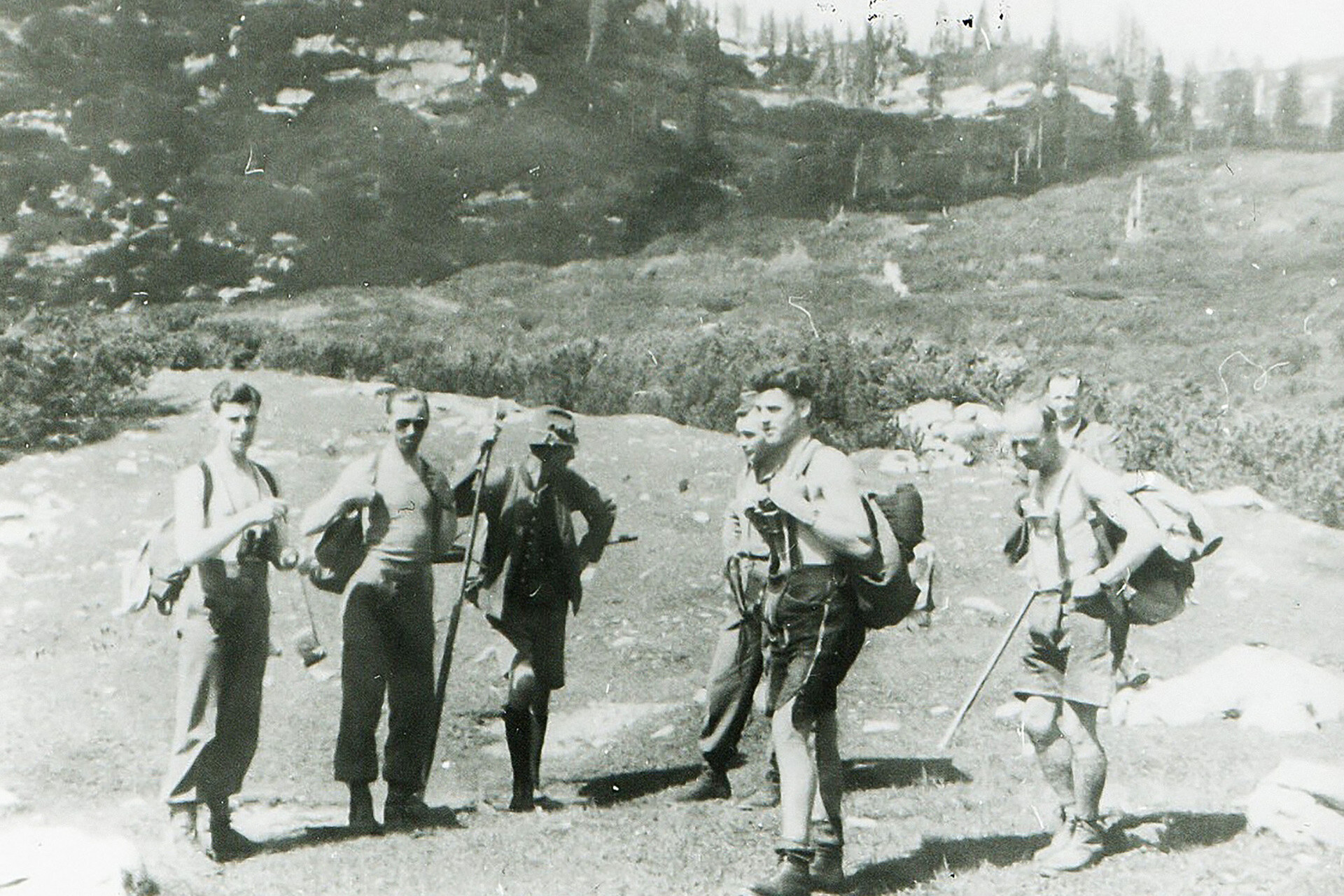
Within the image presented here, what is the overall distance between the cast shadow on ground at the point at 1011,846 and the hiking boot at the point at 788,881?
0.33m

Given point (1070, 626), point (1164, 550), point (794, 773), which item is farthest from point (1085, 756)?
point (794, 773)

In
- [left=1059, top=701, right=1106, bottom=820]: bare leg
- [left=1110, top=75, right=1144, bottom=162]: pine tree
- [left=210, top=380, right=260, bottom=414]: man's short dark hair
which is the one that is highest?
[left=1110, top=75, right=1144, bottom=162]: pine tree

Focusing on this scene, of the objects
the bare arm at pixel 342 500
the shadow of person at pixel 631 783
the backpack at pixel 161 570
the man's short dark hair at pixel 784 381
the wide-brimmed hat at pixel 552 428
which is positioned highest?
the man's short dark hair at pixel 784 381

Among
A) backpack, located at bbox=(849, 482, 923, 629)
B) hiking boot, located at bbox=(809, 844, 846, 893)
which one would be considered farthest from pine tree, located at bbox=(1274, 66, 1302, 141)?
hiking boot, located at bbox=(809, 844, 846, 893)

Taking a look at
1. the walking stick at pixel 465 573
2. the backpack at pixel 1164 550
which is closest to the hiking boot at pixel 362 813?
the walking stick at pixel 465 573

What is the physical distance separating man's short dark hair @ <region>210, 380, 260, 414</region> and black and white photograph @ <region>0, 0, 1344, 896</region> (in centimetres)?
7

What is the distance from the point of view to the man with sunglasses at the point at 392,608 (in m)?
4.86

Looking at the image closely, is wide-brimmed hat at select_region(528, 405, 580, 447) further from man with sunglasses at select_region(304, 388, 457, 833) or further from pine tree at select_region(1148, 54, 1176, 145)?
pine tree at select_region(1148, 54, 1176, 145)

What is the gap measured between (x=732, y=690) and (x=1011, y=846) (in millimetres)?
1341

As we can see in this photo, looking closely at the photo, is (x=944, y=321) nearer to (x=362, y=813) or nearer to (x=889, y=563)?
(x=889, y=563)

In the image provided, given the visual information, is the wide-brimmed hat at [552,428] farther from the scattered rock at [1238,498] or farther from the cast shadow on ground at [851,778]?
the scattered rock at [1238,498]

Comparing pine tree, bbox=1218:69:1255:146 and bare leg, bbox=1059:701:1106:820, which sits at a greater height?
pine tree, bbox=1218:69:1255:146

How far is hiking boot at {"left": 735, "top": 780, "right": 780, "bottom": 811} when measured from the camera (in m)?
5.23

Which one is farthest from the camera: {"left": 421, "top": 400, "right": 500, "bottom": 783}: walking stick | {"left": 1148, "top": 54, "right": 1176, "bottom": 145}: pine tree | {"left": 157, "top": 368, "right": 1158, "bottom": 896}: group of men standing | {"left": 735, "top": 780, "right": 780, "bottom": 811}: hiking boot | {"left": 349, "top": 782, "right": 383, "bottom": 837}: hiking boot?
{"left": 1148, "top": 54, "right": 1176, "bottom": 145}: pine tree
